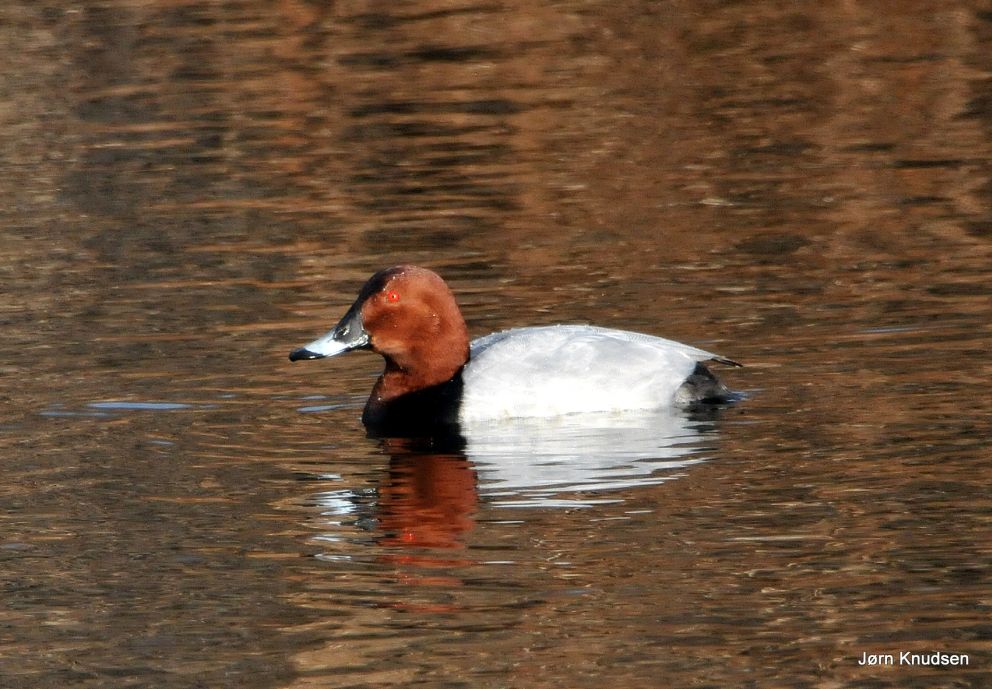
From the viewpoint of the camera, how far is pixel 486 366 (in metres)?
8.55

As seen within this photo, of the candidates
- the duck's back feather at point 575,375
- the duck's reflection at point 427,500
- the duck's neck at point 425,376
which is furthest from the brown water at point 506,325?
the duck's neck at point 425,376

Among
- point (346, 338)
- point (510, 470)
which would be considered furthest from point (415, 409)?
point (510, 470)

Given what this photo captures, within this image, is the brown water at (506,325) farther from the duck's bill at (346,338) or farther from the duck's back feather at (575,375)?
the duck's bill at (346,338)

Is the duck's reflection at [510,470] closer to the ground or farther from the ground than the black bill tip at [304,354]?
closer to the ground

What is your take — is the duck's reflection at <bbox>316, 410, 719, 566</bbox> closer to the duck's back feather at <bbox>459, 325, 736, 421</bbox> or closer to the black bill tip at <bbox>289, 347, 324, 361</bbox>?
the duck's back feather at <bbox>459, 325, 736, 421</bbox>

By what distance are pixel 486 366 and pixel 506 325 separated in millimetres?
1693

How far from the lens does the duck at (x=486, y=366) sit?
8.43 m

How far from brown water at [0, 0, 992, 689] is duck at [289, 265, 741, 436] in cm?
17

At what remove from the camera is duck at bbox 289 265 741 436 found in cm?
843

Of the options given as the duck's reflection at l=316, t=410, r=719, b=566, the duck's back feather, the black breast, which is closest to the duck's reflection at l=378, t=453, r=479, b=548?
the duck's reflection at l=316, t=410, r=719, b=566

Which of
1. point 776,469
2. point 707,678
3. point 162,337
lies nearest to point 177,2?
point 162,337

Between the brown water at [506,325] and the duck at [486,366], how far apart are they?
166 millimetres

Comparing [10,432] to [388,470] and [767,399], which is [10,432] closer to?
[388,470]

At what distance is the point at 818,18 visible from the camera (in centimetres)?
1972
